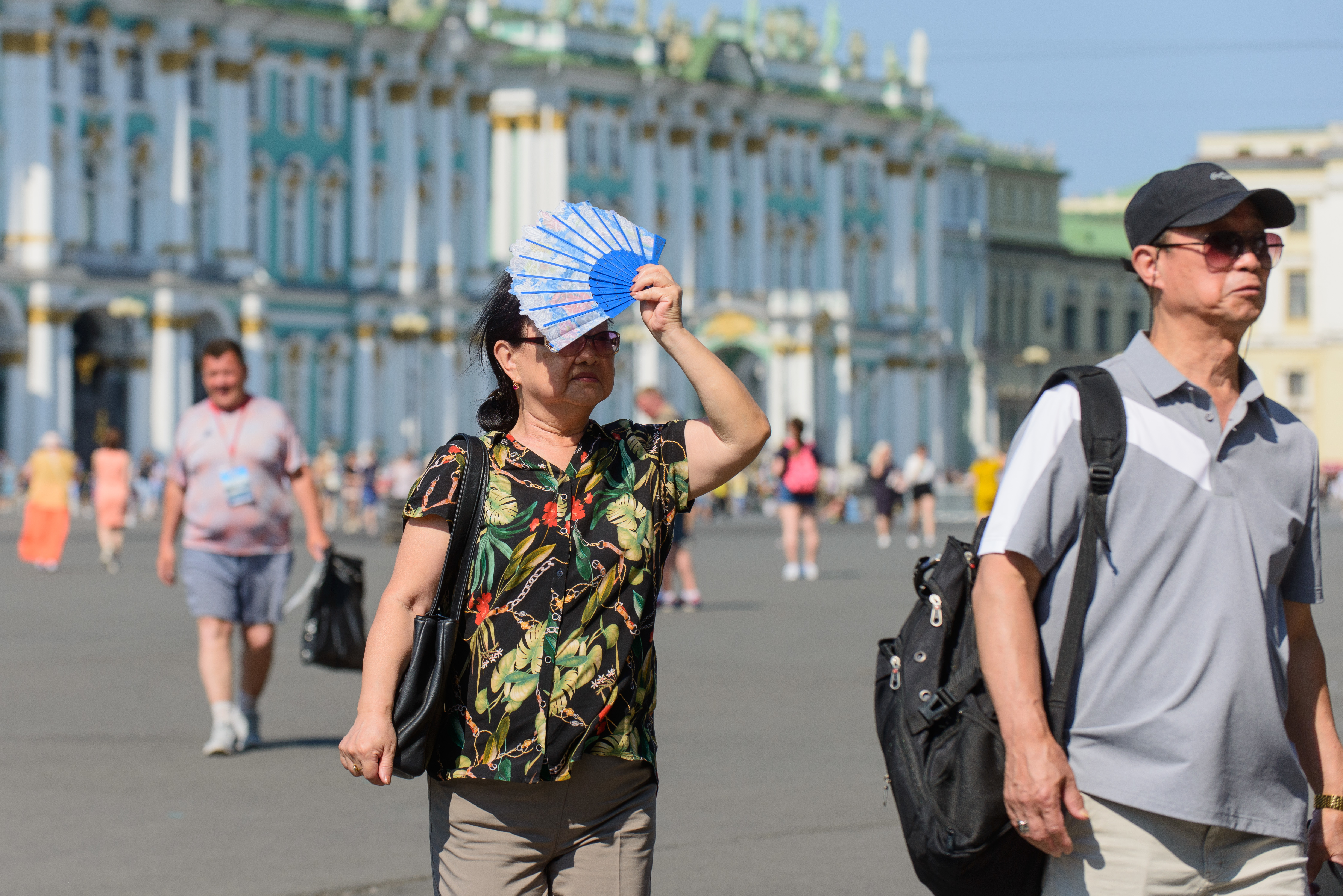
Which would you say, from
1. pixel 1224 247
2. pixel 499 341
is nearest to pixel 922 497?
pixel 499 341

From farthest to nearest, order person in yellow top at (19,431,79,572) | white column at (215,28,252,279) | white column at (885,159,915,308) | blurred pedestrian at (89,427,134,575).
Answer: white column at (885,159,915,308), white column at (215,28,252,279), blurred pedestrian at (89,427,134,575), person in yellow top at (19,431,79,572)

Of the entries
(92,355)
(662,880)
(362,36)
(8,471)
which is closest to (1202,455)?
(662,880)

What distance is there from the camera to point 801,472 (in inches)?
925

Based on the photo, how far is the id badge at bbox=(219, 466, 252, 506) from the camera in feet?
33.6

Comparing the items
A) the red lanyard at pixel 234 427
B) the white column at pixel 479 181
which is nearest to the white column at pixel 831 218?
the white column at pixel 479 181

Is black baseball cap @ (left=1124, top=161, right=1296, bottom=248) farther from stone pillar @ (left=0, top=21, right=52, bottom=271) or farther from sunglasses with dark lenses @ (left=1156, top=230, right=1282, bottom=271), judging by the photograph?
stone pillar @ (left=0, top=21, right=52, bottom=271)

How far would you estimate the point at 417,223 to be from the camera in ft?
201

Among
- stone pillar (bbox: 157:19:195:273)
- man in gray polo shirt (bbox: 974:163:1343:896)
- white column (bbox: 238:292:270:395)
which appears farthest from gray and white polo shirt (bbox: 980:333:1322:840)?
white column (bbox: 238:292:270:395)

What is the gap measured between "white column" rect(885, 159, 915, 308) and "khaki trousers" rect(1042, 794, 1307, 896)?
78780mm

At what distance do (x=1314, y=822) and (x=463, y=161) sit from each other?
5910 cm

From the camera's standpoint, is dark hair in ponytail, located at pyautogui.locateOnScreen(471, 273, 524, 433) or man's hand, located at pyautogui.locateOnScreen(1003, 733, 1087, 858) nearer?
man's hand, located at pyautogui.locateOnScreen(1003, 733, 1087, 858)

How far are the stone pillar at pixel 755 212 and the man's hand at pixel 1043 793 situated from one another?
71295 millimetres

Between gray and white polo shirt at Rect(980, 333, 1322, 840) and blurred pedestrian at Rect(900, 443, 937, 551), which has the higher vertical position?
gray and white polo shirt at Rect(980, 333, 1322, 840)

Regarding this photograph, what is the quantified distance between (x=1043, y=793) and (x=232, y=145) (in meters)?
53.1
